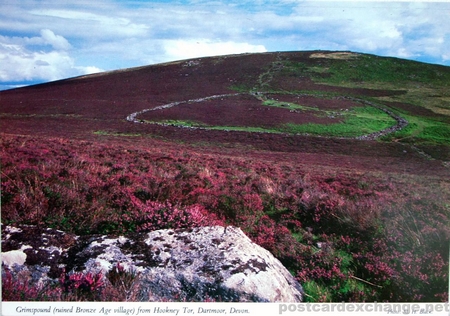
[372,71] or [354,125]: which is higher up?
[372,71]

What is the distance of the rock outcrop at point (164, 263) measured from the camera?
11.7ft

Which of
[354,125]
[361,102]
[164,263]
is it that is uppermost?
[361,102]

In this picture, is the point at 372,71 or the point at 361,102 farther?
the point at 372,71

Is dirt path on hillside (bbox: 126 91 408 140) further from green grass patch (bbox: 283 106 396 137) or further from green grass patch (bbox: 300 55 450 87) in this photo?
green grass patch (bbox: 300 55 450 87)

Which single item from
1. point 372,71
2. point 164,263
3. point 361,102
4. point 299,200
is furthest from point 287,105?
point 164,263

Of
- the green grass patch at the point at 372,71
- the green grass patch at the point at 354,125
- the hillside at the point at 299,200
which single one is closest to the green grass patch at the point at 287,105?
the green grass patch at the point at 354,125

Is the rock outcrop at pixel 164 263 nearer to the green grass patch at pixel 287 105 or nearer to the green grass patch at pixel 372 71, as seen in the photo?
the green grass patch at pixel 287 105

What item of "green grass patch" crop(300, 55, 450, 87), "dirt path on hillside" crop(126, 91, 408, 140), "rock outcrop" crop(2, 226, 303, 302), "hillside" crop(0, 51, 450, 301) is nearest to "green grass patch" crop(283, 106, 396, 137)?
"dirt path on hillside" crop(126, 91, 408, 140)

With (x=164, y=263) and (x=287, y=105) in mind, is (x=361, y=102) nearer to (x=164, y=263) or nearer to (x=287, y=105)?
(x=287, y=105)

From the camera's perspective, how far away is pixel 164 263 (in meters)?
3.70

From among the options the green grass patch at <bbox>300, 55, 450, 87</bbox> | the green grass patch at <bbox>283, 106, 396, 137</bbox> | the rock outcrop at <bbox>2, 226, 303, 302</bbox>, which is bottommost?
the rock outcrop at <bbox>2, 226, 303, 302</bbox>

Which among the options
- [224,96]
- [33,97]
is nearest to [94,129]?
[33,97]

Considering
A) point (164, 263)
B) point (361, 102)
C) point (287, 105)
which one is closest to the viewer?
point (164, 263)

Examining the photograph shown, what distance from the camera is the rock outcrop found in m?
3.55
